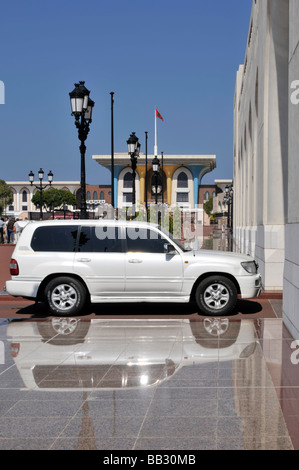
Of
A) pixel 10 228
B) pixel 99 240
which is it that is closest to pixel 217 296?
pixel 99 240

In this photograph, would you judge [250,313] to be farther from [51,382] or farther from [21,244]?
[51,382]

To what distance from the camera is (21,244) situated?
11391mm

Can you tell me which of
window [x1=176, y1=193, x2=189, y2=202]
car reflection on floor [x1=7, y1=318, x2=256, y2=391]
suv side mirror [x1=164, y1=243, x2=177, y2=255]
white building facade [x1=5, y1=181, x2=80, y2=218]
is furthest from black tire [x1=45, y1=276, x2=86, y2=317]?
white building facade [x1=5, y1=181, x2=80, y2=218]

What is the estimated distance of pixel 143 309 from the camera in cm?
1219

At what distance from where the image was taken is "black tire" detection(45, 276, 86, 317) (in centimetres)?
1126

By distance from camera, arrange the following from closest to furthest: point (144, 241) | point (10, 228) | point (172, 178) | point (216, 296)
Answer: point (216, 296) → point (144, 241) → point (10, 228) → point (172, 178)

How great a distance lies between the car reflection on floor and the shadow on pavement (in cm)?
87

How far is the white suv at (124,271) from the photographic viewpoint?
1116cm

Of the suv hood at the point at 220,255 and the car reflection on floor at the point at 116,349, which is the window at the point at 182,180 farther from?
the car reflection on floor at the point at 116,349

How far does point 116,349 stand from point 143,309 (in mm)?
3922

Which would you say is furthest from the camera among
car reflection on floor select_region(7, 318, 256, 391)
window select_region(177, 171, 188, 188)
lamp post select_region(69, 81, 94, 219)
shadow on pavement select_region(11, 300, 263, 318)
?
window select_region(177, 171, 188, 188)

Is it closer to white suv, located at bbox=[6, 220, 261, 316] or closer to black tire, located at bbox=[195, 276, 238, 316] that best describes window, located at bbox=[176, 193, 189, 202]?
white suv, located at bbox=[6, 220, 261, 316]

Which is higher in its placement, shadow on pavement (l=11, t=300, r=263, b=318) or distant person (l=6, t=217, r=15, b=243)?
distant person (l=6, t=217, r=15, b=243)

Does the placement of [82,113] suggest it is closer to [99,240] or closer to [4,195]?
[99,240]
